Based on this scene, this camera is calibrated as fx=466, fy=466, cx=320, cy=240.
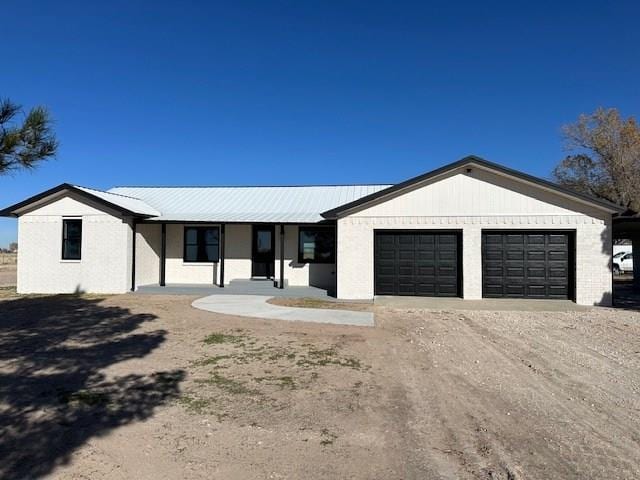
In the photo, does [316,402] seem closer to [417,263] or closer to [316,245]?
[417,263]

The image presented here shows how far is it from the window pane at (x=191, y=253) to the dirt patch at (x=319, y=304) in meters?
5.73

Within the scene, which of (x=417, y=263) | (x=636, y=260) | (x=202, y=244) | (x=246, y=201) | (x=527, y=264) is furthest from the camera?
(x=636, y=260)

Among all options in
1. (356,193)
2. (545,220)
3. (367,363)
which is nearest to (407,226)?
(545,220)

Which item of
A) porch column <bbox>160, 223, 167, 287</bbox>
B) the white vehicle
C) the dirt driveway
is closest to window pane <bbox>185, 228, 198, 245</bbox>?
porch column <bbox>160, 223, 167, 287</bbox>

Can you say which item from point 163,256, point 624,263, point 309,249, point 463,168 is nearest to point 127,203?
point 163,256

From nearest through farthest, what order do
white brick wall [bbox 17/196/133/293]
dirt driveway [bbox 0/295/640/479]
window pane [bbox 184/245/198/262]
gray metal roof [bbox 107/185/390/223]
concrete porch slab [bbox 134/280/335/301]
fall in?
dirt driveway [bbox 0/295/640/479], concrete porch slab [bbox 134/280/335/301], white brick wall [bbox 17/196/133/293], gray metal roof [bbox 107/185/390/223], window pane [bbox 184/245/198/262]

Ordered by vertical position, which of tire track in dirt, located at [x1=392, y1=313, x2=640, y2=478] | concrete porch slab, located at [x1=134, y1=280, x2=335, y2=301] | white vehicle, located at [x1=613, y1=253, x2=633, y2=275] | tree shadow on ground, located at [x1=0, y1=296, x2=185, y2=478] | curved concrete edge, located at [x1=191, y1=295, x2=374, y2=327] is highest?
white vehicle, located at [x1=613, y1=253, x2=633, y2=275]

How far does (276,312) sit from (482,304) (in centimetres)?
656

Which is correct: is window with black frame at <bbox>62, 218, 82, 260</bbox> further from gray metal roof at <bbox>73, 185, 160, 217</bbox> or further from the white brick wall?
gray metal roof at <bbox>73, 185, 160, 217</bbox>

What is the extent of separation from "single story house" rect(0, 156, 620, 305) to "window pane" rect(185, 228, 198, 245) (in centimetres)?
42

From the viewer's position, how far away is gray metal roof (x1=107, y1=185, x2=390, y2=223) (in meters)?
18.6

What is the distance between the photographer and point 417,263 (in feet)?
52.8

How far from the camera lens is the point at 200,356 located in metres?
7.88

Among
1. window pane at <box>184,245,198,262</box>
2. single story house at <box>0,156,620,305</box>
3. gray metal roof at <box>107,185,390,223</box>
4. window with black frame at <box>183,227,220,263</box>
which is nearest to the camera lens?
single story house at <box>0,156,620,305</box>
